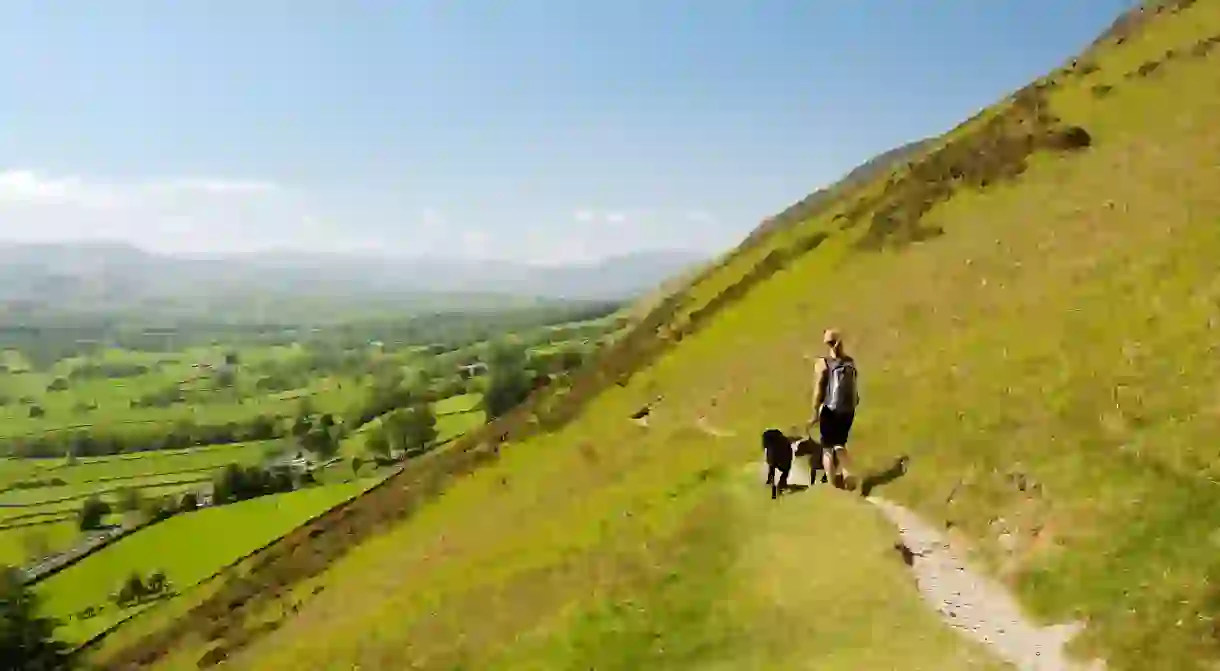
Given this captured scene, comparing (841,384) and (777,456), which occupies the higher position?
(841,384)

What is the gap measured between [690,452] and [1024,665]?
21685 millimetres

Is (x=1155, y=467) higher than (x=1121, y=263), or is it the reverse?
(x=1121, y=263)

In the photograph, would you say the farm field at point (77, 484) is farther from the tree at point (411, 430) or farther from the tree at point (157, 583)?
the tree at point (411, 430)

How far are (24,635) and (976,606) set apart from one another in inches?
3225

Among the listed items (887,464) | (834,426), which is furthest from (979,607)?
(887,464)

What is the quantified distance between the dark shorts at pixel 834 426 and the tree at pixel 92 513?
12808 cm

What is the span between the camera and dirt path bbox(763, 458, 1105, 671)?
1393cm

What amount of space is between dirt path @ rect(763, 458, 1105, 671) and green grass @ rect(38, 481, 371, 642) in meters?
86.8

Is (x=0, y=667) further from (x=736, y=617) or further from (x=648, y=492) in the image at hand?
(x=736, y=617)

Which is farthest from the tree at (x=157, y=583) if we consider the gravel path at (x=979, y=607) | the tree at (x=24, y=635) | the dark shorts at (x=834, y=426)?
the gravel path at (x=979, y=607)

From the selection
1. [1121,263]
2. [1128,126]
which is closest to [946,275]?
[1121,263]

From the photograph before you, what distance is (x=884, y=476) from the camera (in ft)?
75.6

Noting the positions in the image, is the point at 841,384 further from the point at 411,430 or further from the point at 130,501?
the point at 130,501

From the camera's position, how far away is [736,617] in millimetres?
17312
